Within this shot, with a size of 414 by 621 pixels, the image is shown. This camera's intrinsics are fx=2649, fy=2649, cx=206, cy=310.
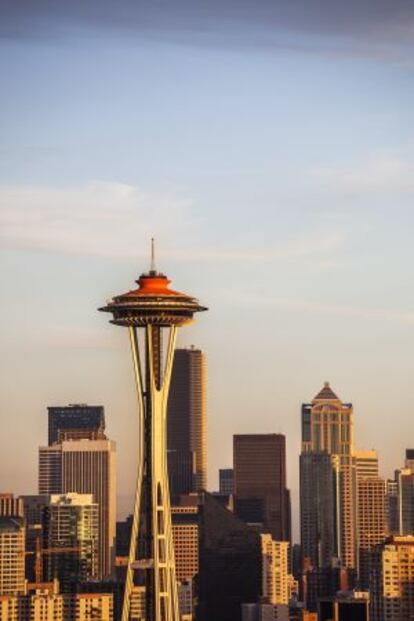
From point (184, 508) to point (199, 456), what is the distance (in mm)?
8463

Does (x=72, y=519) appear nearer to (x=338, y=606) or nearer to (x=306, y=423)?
(x=338, y=606)

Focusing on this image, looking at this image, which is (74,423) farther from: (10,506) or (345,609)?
(345,609)

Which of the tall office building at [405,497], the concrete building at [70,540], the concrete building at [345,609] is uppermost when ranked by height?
the tall office building at [405,497]

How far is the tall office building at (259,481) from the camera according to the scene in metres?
120

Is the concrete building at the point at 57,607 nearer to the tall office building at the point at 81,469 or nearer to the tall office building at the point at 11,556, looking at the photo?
the tall office building at the point at 11,556

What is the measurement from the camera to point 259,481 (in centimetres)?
12100

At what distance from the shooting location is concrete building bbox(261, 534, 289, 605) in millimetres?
102750

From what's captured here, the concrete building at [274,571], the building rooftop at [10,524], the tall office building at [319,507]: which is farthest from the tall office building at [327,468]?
the building rooftop at [10,524]

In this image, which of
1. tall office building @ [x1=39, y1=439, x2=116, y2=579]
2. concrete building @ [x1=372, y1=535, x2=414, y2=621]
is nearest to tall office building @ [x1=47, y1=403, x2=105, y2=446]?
tall office building @ [x1=39, y1=439, x2=116, y2=579]

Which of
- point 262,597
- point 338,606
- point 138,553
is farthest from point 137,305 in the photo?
point 262,597

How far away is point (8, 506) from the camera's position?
4407 inches

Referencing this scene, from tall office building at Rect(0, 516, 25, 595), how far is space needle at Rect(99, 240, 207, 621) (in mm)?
15143

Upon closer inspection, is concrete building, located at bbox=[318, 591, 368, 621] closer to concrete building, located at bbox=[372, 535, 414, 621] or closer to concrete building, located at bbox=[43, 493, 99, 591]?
concrete building, located at bbox=[372, 535, 414, 621]

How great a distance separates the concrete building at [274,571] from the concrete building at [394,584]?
14.5ft
